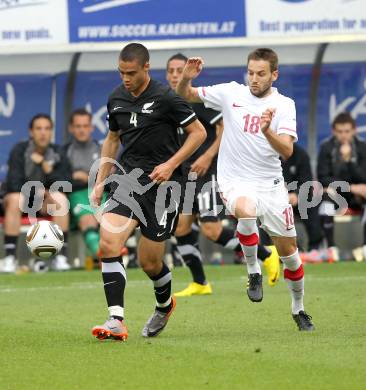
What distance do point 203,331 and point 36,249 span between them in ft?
4.64

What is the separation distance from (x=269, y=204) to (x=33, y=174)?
7.48 m

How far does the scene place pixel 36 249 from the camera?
9.41m

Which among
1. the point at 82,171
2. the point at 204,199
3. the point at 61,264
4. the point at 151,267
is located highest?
the point at 151,267

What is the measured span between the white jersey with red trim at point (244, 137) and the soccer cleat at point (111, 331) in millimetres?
1813

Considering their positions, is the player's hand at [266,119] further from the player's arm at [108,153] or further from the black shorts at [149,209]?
the player's arm at [108,153]

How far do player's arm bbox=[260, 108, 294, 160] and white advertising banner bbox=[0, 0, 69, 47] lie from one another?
8.71 m

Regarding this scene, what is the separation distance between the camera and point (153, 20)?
17.2 meters

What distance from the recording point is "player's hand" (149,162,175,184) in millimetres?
8398

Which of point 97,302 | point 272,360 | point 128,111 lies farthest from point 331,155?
Answer: point 272,360

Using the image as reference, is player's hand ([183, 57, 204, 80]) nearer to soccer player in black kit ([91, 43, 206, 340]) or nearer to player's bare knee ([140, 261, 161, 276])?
soccer player in black kit ([91, 43, 206, 340])

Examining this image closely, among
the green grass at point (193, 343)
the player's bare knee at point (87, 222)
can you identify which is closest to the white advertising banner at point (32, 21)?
the player's bare knee at point (87, 222)

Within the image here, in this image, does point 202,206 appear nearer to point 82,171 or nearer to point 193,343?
point 82,171

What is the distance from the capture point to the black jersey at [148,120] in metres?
8.70

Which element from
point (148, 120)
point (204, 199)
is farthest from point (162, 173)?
point (204, 199)
